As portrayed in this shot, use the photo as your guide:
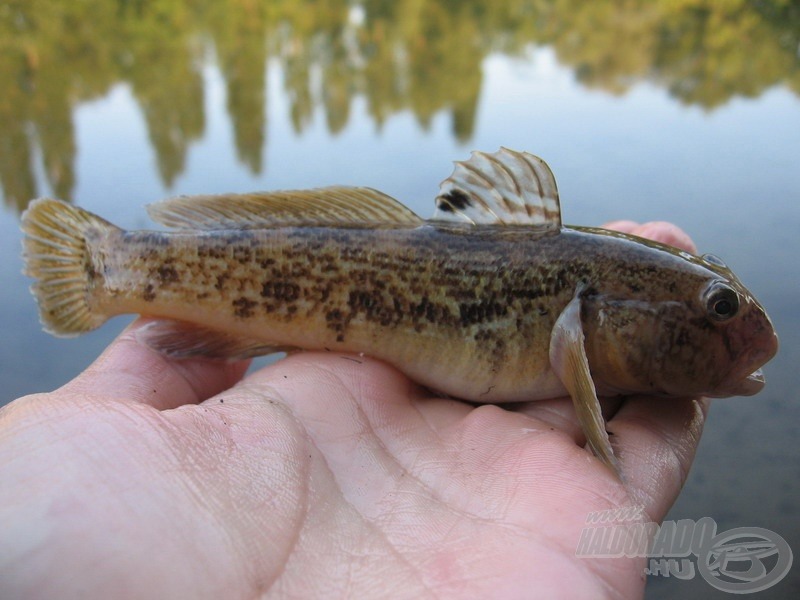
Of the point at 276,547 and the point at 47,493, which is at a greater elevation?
the point at 47,493

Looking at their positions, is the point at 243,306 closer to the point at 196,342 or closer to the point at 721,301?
the point at 196,342

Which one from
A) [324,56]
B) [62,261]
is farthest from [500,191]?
[324,56]

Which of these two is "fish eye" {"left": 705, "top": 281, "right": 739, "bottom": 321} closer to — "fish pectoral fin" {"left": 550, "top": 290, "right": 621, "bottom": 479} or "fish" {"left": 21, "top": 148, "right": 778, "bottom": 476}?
"fish" {"left": 21, "top": 148, "right": 778, "bottom": 476}

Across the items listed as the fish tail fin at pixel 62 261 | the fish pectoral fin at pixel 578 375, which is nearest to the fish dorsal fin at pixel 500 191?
the fish pectoral fin at pixel 578 375

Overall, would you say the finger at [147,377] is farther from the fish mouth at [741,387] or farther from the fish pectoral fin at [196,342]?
the fish mouth at [741,387]

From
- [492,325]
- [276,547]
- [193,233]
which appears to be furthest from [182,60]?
[276,547]

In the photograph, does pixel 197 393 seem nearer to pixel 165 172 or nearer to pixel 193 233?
pixel 193 233
